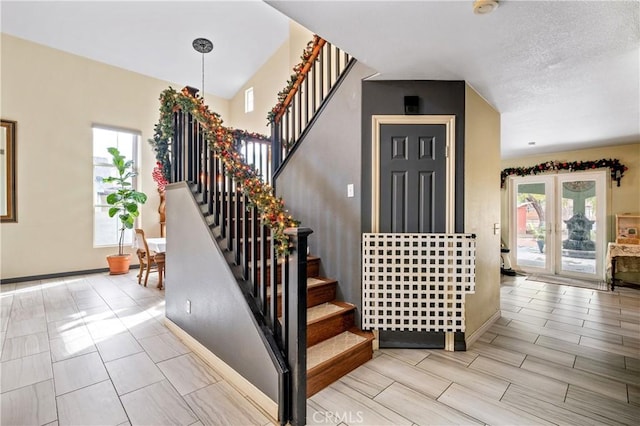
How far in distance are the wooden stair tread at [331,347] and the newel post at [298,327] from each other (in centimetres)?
28

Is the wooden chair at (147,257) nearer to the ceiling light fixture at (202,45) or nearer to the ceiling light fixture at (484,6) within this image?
the ceiling light fixture at (202,45)

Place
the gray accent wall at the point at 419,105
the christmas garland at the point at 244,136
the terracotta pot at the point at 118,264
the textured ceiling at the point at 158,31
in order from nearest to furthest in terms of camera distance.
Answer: the gray accent wall at the point at 419,105 → the christmas garland at the point at 244,136 → the textured ceiling at the point at 158,31 → the terracotta pot at the point at 118,264

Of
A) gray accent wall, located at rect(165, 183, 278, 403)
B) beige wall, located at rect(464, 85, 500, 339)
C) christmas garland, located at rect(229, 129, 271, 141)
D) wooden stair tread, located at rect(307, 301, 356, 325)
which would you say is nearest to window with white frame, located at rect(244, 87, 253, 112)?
christmas garland, located at rect(229, 129, 271, 141)

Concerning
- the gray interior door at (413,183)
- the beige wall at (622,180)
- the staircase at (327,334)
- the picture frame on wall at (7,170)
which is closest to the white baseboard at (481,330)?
the gray interior door at (413,183)

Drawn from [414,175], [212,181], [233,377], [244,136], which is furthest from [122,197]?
[414,175]

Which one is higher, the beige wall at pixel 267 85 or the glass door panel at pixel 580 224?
the beige wall at pixel 267 85

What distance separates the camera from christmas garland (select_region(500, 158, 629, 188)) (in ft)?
17.5

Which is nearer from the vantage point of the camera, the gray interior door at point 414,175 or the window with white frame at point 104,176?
the gray interior door at point 414,175

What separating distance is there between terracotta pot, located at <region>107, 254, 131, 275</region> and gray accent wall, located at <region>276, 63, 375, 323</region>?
4117 millimetres

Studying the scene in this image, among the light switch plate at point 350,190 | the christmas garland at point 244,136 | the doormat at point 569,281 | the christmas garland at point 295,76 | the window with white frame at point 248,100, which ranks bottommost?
the doormat at point 569,281

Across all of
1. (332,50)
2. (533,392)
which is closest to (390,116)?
(332,50)

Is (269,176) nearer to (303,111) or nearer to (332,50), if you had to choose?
(303,111)

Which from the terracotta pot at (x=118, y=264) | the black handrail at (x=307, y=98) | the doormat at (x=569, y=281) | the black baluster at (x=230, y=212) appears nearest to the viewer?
the black baluster at (x=230, y=212)

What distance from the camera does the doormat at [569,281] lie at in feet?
16.9
